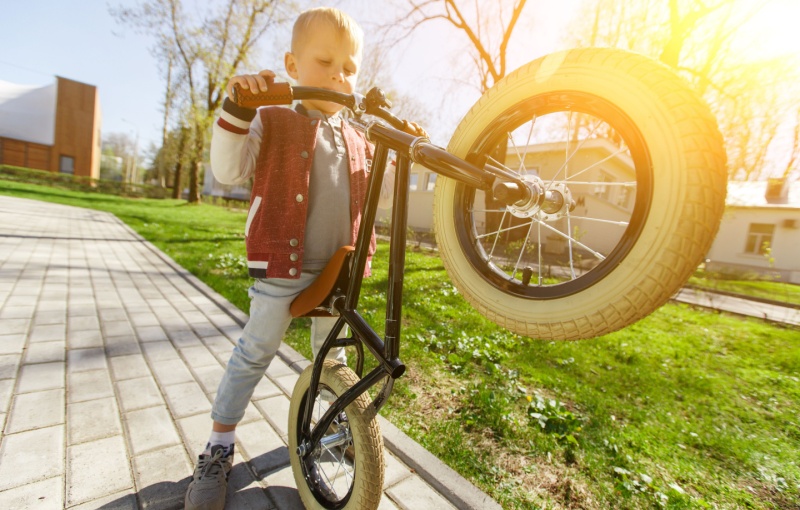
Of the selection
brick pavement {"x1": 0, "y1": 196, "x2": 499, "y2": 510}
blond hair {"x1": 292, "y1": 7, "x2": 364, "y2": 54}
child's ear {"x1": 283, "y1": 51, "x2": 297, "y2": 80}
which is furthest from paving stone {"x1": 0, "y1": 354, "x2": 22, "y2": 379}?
blond hair {"x1": 292, "y1": 7, "x2": 364, "y2": 54}

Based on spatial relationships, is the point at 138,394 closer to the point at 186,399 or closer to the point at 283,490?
the point at 186,399

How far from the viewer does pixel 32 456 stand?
1.73 meters

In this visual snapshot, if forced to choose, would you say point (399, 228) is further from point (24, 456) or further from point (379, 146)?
point (24, 456)

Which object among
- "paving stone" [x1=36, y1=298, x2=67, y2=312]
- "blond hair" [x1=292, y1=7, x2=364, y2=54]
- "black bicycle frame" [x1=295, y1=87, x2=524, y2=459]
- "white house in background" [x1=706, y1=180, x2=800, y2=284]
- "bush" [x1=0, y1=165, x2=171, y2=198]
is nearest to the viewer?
"black bicycle frame" [x1=295, y1=87, x2=524, y2=459]

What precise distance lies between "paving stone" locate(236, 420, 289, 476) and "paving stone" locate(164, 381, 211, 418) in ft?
1.16

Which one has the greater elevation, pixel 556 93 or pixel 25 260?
pixel 556 93

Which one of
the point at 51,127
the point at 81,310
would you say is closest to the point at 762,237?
the point at 81,310

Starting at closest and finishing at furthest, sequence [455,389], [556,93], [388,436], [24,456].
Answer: [556,93]
[24,456]
[388,436]
[455,389]

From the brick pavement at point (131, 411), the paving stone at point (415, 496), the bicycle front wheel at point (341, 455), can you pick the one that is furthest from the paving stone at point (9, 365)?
the paving stone at point (415, 496)

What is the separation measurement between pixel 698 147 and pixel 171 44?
26505 mm

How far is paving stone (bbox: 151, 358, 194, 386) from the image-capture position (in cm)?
254

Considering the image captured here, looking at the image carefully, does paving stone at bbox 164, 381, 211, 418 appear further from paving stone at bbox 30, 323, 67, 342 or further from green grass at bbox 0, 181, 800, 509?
paving stone at bbox 30, 323, 67, 342

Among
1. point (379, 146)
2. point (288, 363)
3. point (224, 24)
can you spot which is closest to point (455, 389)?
point (288, 363)

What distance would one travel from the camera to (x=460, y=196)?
4.48ft
